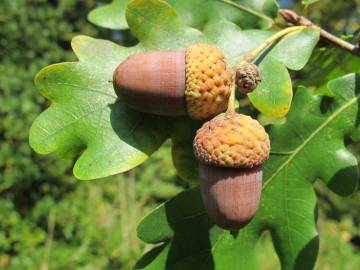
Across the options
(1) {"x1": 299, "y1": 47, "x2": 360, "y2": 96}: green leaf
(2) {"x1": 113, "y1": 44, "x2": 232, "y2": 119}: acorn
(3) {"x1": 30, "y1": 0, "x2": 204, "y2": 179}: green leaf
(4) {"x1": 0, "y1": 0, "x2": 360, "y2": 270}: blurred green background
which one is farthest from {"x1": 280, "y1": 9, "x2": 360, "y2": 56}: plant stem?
(4) {"x1": 0, "y1": 0, "x2": 360, "y2": 270}: blurred green background

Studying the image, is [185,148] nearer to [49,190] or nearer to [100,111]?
[100,111]

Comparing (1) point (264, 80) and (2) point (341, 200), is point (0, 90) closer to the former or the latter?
(1) point (264, 80)

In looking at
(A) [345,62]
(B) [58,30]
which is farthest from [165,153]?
(A) [345,62]

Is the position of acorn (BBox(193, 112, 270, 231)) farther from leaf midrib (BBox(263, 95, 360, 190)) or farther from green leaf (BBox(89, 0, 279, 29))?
green leaf (BBox(89, 0, 279, 29))

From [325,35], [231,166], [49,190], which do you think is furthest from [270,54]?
[49,190]

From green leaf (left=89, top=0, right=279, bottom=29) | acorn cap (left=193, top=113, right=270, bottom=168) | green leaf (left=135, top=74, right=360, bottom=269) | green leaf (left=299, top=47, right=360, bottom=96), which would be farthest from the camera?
green leaf (left=299, top=47, right=360, bottom=96)

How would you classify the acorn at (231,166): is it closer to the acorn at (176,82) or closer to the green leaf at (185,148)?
the acorn at (176,82)
